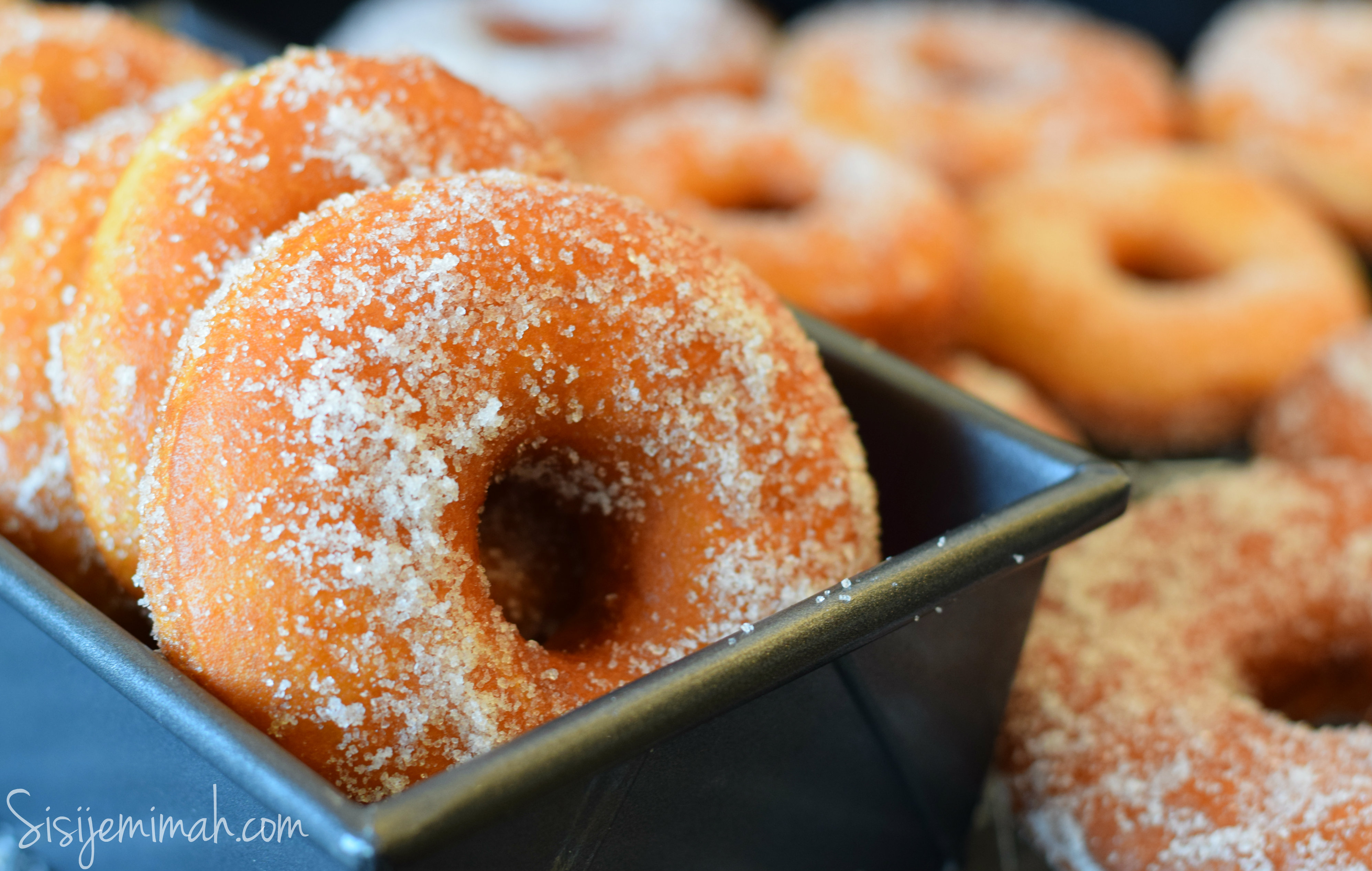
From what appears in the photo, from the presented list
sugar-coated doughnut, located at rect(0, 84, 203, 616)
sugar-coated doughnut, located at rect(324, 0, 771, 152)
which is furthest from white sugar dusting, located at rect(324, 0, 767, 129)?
sugar-coated doughnut, located at rect(0, 84, 203, 616)

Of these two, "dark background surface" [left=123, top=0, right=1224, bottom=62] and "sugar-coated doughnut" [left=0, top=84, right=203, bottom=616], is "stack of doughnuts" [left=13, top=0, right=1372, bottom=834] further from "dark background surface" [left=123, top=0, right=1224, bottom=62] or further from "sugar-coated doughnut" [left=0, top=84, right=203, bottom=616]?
"dark background surface" [left=123, top=0, right=1224, bottom=62]

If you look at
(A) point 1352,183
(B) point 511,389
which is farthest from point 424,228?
(A) point 1352,183

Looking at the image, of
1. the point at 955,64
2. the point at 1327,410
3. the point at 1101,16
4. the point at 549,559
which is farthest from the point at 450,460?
the point at 1101,16

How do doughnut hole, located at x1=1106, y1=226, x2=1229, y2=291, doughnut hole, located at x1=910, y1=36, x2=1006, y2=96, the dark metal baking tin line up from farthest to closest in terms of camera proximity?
doughnut hole, located at x1=910, y1=36, x2=1006, y2=96
doughnut hole, located at x1=1106, y1=226, x2=1229, y2=291
the dark metal baking tin

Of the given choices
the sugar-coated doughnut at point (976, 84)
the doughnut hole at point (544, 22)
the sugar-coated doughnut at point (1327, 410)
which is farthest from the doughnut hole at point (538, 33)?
the sugar-coated doughnut at point (1327, 410)

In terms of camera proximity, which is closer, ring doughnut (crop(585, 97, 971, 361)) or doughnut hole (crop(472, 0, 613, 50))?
ring doughnut (crop(585, 97, 971, 361))

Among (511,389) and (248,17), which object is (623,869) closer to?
(511,389)

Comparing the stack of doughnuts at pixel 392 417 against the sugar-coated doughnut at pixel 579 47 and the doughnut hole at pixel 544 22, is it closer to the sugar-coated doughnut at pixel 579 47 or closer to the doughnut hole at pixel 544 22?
the sugar-coated doughnut at pixel 579 47
